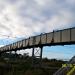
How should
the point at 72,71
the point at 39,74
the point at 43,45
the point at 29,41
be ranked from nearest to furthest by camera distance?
the point at 72,71
the point at 39,74
the point at 43,45
the point at 29,41

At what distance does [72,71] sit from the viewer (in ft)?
29.6

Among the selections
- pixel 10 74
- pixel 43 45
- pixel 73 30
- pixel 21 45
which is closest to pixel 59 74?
pixel 73 30

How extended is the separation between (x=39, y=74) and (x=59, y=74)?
1011 inches

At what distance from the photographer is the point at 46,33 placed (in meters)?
40.6

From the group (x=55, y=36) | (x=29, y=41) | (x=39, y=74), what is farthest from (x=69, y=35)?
(x=29, y=41)

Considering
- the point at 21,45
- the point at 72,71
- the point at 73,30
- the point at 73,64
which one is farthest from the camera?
the point at 21,45

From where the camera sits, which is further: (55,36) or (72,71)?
(55,36)

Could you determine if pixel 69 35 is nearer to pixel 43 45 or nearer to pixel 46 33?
pixel 46 33

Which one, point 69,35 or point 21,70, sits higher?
point 69,35

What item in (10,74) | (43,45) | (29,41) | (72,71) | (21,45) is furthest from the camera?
(21,45)

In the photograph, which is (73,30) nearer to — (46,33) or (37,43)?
(46,33)

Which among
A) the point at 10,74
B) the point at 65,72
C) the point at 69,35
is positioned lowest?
the point at 10,74

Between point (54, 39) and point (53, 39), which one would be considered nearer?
point (54, 39)

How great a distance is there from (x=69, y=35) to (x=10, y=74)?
1216 centimetres
